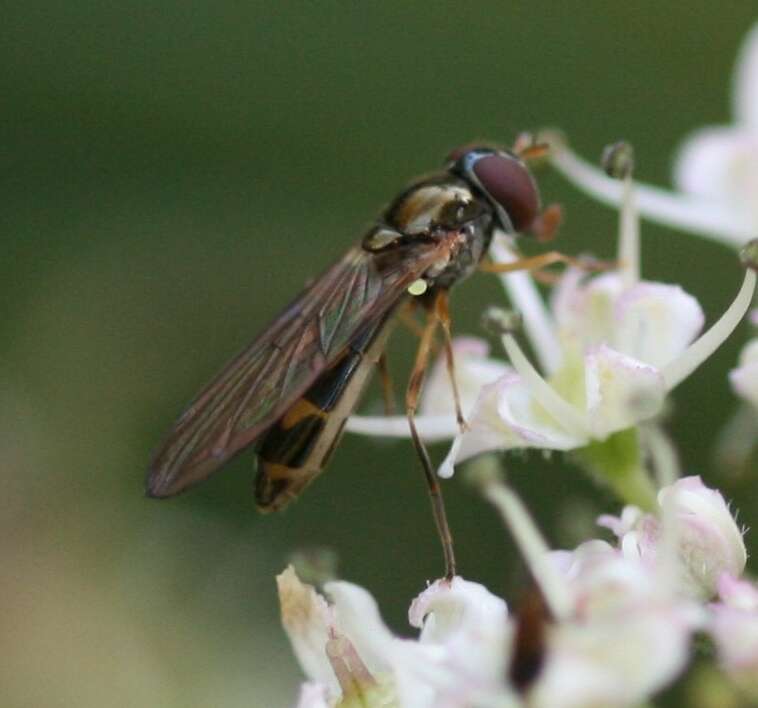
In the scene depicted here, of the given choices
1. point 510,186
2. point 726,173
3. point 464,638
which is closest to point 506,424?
point 464,638

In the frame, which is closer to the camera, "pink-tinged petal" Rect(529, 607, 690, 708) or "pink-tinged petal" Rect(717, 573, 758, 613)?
A: "pink-tinged petal" Rect(529, 607, 690, 708)

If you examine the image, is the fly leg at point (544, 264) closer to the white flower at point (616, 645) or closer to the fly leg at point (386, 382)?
the fly leg at point (386, 382)

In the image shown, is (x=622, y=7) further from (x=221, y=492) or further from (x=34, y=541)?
(x=34, y=541)

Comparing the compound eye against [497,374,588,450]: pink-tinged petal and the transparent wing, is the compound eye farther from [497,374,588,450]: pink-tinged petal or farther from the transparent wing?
[497,374,588,450]: pink-tinged petal

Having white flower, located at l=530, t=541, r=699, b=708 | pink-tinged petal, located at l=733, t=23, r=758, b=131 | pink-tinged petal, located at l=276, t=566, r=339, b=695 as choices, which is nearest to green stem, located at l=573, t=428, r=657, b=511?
pink-tinged petal, located at l=276, t=566, r=339, b=695

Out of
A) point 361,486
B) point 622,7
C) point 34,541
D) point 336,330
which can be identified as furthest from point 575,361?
point 622,7

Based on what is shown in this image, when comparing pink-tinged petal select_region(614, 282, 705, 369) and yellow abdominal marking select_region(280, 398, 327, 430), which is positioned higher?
pink-tinged petal select_region(614, 282, 705, 369)
